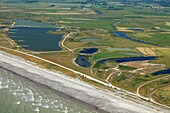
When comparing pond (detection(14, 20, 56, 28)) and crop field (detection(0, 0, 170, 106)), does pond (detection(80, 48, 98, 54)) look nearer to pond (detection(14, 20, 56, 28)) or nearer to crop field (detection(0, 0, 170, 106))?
crop field (detection(0, 0, 170, 106))

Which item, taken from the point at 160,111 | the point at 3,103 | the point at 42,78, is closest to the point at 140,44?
the point at 42,78

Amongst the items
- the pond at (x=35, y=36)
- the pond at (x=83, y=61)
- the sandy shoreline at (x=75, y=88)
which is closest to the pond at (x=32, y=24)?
the pond at (x=35, y=36)

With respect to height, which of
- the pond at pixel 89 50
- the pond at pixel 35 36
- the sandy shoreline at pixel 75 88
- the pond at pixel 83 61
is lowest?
the pond at pixel 89 50

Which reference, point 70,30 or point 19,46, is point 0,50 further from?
point 70,30

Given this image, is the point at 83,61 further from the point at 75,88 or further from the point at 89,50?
the point at 75,88

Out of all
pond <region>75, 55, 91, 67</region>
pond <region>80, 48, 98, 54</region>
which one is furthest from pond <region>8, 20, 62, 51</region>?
pond <region>75, 55, 91, 67</region>

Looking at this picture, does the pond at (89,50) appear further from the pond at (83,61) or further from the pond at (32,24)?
the pond at (32,24)
